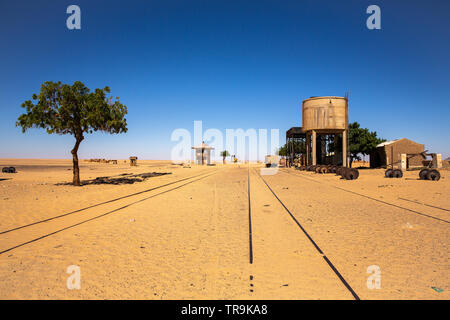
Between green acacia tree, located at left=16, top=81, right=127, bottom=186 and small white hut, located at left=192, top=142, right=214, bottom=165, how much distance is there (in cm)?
6748

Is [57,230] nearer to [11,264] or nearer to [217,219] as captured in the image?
[11,264]

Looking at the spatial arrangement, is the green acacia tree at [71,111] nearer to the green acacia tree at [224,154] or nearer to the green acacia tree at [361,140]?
the green acacia tree at [361,140]

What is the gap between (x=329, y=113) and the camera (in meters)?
41.2

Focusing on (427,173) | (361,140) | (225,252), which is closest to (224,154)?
(361,140)

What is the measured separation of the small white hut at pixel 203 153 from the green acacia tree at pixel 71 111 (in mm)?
67481

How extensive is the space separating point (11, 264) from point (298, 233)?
6.57 metres

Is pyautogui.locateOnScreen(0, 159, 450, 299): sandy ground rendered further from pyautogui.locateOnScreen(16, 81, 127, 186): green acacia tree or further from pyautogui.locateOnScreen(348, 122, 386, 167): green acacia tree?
pyautogui.locateOnScreen(348, 122, 386, 167): green acacia tree

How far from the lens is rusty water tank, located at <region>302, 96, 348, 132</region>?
41062mm

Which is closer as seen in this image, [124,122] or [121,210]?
[121,210]

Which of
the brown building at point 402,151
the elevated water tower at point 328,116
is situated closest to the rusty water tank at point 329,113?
the elevated water tower at point 328,116

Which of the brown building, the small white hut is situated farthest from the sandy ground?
the small white hut

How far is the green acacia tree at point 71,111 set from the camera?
18.1 metres
